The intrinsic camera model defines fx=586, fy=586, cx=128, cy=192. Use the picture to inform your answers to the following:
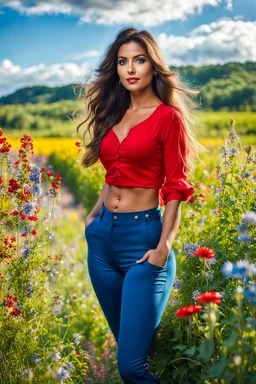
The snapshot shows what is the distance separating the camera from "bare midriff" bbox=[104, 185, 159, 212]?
2.78m

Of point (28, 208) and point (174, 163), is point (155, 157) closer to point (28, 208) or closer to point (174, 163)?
point (174, 163)

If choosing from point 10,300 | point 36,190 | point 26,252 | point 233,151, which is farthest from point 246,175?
point 10,300

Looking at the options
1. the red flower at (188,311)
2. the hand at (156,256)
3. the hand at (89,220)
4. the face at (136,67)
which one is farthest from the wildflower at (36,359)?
the face at (136,67)

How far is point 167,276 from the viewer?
279cm

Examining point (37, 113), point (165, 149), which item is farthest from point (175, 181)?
point (37, 113)

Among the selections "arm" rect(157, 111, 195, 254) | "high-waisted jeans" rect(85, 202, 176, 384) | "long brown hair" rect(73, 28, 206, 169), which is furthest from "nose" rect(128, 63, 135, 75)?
"high-waisted jeans" rect(85, 202, 176, 384)

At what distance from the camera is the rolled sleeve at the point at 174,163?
270 centimetres

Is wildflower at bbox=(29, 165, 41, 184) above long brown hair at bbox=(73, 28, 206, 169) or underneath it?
underneath

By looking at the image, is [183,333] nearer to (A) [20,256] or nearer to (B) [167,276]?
(B) [167,276]

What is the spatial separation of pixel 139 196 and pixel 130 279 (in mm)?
403

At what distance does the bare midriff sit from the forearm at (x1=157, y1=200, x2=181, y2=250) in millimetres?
121

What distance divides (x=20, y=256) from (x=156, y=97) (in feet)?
3.74

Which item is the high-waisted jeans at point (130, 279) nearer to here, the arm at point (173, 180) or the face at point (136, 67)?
the arm at point (173, 180)

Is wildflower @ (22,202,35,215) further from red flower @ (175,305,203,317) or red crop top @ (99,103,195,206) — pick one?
red flower @ (175,305,203,317)
